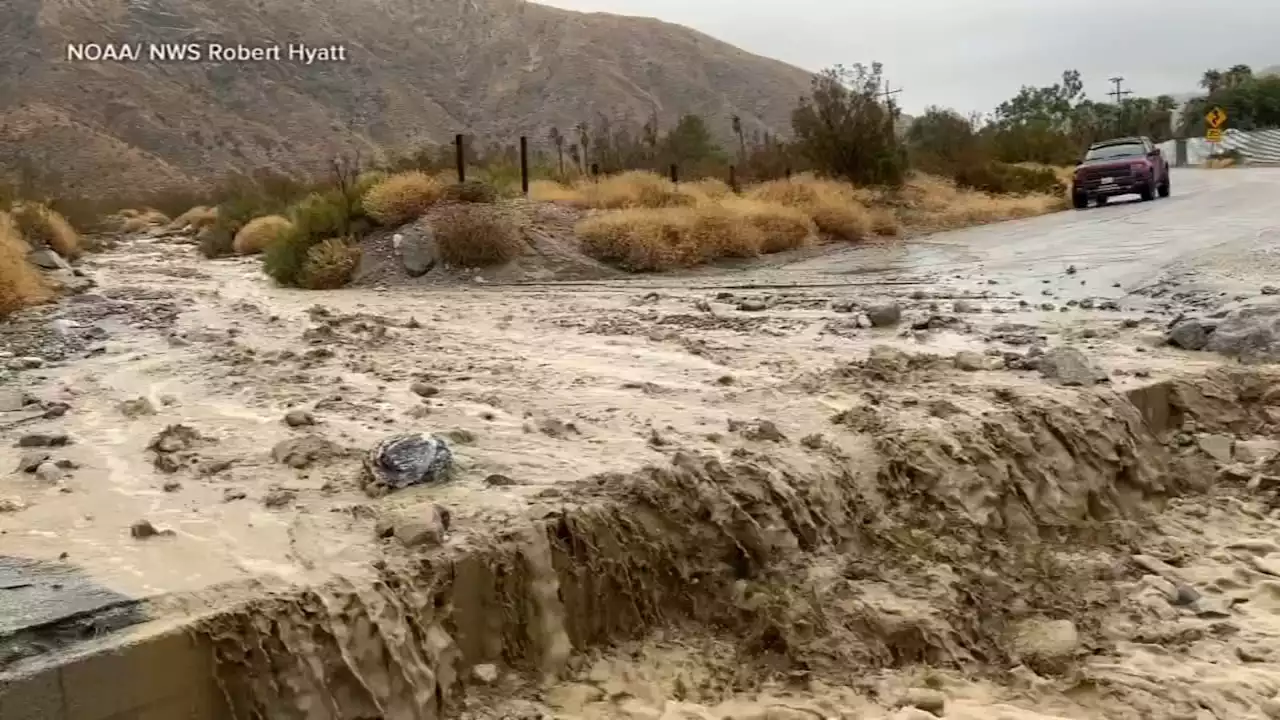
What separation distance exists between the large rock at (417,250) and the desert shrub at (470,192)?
93 cm

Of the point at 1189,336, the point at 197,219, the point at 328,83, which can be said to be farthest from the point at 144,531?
the point at 328,83

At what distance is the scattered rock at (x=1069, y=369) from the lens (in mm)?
5973

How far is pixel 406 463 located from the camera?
4.50m

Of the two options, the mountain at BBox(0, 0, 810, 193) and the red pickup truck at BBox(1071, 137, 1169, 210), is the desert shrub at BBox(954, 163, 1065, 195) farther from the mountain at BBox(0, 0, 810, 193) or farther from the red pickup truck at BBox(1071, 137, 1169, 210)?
the mountain at BBox(0, 0, 810, 193)

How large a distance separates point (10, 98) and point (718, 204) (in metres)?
51.8

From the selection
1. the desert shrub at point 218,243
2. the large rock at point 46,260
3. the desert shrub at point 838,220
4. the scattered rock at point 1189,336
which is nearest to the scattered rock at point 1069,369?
the scattered rock at point 1189,336

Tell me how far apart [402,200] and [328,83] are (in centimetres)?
5981

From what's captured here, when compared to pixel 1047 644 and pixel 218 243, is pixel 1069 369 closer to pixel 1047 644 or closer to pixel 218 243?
Answer: pixel 1047 644

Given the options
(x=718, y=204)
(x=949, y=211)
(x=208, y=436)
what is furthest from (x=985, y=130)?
(x=208, y=436)

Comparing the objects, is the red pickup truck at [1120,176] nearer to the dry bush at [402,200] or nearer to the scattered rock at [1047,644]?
the dry bush at [402,200]

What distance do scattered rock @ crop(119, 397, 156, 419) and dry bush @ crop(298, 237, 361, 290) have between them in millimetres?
9345

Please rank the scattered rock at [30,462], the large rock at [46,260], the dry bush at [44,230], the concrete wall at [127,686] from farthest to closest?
the dry bush at [44,230] < the large rock at [46,260] < the scattered rock at [30,462] < the concrete wall at [127,686]

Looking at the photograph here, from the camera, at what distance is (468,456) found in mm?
4895

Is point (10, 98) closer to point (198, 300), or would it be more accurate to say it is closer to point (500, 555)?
point (198, 300)
